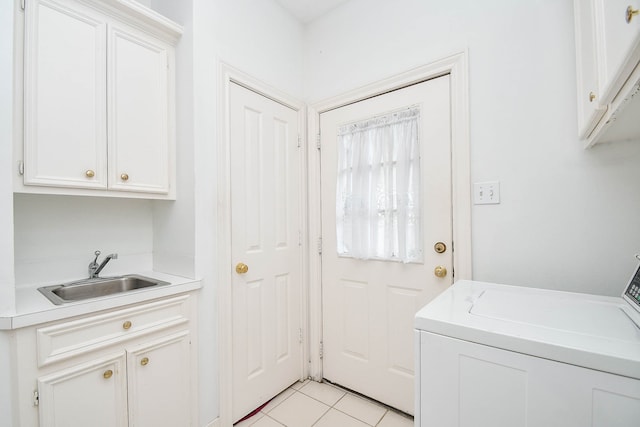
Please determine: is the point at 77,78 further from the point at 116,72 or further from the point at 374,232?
the point at 374,232

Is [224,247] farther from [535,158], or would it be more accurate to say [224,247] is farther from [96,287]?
[535,158]

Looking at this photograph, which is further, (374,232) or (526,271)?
(374,232)

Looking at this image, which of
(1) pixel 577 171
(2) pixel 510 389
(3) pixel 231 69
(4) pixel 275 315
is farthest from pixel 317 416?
(3) pixel 231 69

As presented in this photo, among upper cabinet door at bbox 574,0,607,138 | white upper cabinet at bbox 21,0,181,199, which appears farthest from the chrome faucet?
upper cabinet door at bbox 574,0,607,138

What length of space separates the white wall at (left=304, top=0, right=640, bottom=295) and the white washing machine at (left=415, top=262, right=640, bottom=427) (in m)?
0.28

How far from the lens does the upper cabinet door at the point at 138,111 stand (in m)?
1.41

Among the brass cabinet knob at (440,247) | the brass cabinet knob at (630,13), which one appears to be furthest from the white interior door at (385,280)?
the brass cabinet knob at (630,13)

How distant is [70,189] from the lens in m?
1.29

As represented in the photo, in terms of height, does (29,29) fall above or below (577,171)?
above

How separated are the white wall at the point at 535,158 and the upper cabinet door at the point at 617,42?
543mm

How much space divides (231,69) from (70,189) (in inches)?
42.4

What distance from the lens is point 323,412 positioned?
1781 millimetres

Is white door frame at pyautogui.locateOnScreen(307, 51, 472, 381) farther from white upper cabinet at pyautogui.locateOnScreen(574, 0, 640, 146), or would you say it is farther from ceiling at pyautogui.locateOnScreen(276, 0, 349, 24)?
ceiling at pyautogui.locateOnScreen(276, 0, 349, 24)

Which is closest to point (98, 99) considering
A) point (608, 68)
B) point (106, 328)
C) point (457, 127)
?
point (106, 328)
